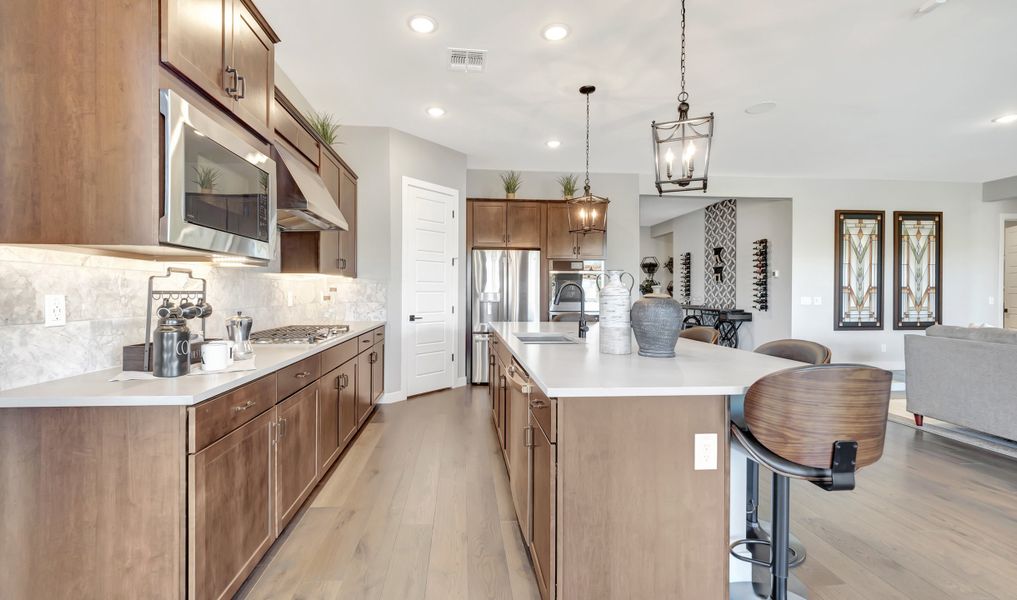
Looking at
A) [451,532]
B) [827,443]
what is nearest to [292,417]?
[451,532]

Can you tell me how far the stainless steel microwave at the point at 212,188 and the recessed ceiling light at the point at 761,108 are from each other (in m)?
4.10

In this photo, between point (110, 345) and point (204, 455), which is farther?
point (110, 345)

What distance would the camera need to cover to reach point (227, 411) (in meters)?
1.54

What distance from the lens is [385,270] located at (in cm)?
467

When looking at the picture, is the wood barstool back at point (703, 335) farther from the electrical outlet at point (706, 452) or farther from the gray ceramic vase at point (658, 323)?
the electrical outlet at point (706, 452)

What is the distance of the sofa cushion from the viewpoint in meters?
3.05

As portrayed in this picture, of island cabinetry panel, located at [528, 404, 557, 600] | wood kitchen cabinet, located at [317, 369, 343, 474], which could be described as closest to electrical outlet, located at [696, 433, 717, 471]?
island cabinetry panel, located at [528, 404, 557, 600]

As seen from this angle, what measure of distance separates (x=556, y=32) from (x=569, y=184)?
292cm

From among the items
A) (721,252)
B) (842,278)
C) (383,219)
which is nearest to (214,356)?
(383,219)

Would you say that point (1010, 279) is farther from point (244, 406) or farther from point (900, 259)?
point (244, 406)

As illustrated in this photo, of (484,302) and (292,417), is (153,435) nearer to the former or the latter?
(292,417)

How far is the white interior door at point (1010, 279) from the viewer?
715 cm

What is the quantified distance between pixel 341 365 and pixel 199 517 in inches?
64.5

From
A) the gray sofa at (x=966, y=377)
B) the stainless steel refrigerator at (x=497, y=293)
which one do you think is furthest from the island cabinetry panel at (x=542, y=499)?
the stainless steel refrigerator at (x=497, y=293)
